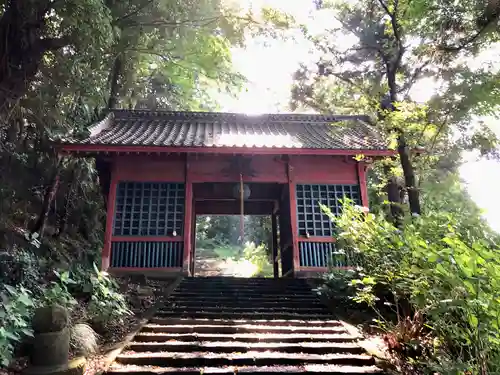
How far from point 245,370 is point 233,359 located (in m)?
0.30

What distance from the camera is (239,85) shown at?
39.0 ft

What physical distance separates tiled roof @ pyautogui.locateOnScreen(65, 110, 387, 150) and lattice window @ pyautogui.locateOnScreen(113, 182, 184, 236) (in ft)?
4.03

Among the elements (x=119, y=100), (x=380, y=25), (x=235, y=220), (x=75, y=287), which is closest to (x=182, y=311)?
(x=75, y=287)

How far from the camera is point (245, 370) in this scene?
4.24 metres

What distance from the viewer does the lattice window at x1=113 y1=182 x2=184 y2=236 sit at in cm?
932

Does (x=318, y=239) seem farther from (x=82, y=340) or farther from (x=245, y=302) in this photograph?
(x=82, y=340)

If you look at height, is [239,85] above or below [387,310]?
above

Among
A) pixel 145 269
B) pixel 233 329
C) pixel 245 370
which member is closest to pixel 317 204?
pixel 145 269

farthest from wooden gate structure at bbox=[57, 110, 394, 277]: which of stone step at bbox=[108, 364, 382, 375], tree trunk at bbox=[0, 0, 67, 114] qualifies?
stone step at bbox=[108, 364, 382, 375]

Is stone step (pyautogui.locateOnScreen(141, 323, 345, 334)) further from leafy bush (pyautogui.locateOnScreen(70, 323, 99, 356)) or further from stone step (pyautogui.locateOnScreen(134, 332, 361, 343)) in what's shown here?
leafy bush (pyautogui.locateOnScreen(70, 323, 99, 356))

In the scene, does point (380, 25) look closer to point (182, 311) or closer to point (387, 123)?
point (387, 123)

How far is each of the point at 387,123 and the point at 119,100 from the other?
10.6 metres

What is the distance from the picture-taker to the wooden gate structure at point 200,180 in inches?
355

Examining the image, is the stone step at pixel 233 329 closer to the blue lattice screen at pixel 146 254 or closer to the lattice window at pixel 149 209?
the blue lattice screen at pixel 146 254
